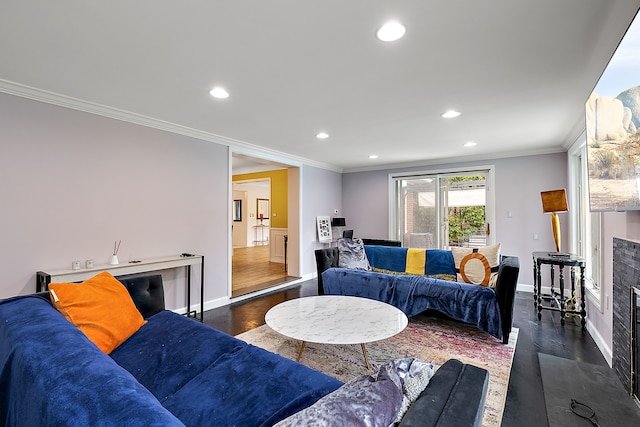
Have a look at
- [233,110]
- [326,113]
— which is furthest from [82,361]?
[326,113]

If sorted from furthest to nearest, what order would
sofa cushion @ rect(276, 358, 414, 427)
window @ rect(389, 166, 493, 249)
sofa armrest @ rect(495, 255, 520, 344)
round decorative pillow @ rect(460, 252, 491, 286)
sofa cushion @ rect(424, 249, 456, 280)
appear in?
window @ rect(389, 166, 493, 249) < sofa cushion @ rect(424, 249, 456, 280) < round decorative pillow @ rect(460, 252, 491, 286) < sofa armrest @ rect(495, 255, 520, 344) < sofa cushion @ rect(276, 358, 414, 427)

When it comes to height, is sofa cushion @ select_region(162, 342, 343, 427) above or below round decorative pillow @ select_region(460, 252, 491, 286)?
below

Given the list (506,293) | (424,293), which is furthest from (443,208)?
(506,293)

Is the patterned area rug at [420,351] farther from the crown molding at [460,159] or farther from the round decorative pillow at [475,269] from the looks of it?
the crown molding at [460,159]

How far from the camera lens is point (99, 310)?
176 centimetres

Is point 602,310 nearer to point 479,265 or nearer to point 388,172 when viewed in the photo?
point 479,265

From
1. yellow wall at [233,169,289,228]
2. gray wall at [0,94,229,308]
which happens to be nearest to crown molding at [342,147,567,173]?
yellow wall at [233,169,289,228]

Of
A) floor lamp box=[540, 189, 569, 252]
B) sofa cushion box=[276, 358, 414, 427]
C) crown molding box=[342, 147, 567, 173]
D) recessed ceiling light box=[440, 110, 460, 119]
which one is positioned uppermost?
recessed ceiling light box=[440, 110, 460, 119]

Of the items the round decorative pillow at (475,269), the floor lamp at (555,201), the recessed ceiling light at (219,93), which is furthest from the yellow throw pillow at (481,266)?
the recessed ceiling light at (219,93)

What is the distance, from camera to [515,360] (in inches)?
101

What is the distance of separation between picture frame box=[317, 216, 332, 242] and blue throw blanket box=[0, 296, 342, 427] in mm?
4295

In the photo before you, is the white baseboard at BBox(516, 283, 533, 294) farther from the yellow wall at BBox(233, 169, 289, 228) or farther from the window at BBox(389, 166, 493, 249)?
the yellow wall at BBox(233, 169, 289, 228)

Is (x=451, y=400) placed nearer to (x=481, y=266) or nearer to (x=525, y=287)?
(x=481, y=266)

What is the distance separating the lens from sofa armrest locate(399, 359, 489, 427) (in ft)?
2.54
